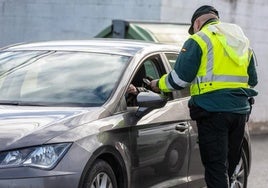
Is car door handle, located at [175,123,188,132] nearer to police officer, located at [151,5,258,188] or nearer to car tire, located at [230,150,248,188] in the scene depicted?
police officer, located at [151,5,258,188]

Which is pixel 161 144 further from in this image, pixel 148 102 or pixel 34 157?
pixel 34 157

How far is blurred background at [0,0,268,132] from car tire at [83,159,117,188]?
7711 millimetres

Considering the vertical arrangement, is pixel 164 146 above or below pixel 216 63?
below

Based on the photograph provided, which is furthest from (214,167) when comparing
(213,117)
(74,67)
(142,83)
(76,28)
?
(76,28)

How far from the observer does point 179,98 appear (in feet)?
21.5

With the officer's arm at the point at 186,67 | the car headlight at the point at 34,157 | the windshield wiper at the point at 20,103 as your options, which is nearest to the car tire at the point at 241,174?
the officer's arm at the point at 186,67

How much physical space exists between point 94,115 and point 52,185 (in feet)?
2.57

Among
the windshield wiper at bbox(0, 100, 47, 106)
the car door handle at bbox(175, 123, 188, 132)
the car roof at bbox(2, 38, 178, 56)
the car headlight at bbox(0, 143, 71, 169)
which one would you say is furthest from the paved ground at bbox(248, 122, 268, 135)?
the car headlight at bbox(0, 143, 71, 169)

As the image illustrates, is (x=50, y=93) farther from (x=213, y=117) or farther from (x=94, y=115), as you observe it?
(x=213, y=117)

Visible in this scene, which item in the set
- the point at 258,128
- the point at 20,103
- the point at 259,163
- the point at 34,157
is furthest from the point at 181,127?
the point at 258,128

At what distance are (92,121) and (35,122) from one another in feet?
1.39

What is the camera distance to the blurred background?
1287 cm

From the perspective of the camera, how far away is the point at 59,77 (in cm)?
590

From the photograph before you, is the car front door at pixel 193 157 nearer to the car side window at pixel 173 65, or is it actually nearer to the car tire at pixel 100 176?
the car side window at pixel 173 65
